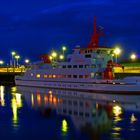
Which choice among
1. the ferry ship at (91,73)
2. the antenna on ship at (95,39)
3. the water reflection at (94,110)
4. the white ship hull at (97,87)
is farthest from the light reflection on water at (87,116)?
the antenna on ship at (95,39)

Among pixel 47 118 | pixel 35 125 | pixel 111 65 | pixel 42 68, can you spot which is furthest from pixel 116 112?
pixel 42 68

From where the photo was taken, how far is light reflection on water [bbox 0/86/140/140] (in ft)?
95.1

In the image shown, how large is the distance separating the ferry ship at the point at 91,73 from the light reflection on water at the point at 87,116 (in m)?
1.42

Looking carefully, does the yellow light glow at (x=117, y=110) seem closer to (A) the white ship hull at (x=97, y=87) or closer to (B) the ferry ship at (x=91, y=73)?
(A) the white ship hull at (x=97, y=87)

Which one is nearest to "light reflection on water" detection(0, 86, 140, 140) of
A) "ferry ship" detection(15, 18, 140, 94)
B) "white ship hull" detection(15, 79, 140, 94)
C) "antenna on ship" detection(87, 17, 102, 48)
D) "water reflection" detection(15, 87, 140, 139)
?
"water reflection" detection(15, 87, 140, 139)

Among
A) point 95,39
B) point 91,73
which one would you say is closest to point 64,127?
point 91,73

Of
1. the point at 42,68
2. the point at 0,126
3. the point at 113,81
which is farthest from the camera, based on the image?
the point at 42,68

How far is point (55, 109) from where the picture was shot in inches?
1692

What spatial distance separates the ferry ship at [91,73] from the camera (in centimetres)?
5306

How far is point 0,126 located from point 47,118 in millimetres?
5444

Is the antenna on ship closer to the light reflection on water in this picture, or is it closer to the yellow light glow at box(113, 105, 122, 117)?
the light reflection on water

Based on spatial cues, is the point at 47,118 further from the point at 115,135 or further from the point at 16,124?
the point at 115,135

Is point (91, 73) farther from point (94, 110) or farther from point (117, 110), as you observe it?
point (117, 110)

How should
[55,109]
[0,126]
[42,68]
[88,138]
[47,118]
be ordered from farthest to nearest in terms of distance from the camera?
[42,68] < [55,109] < [47,118] < [0,126] < [88,138]
